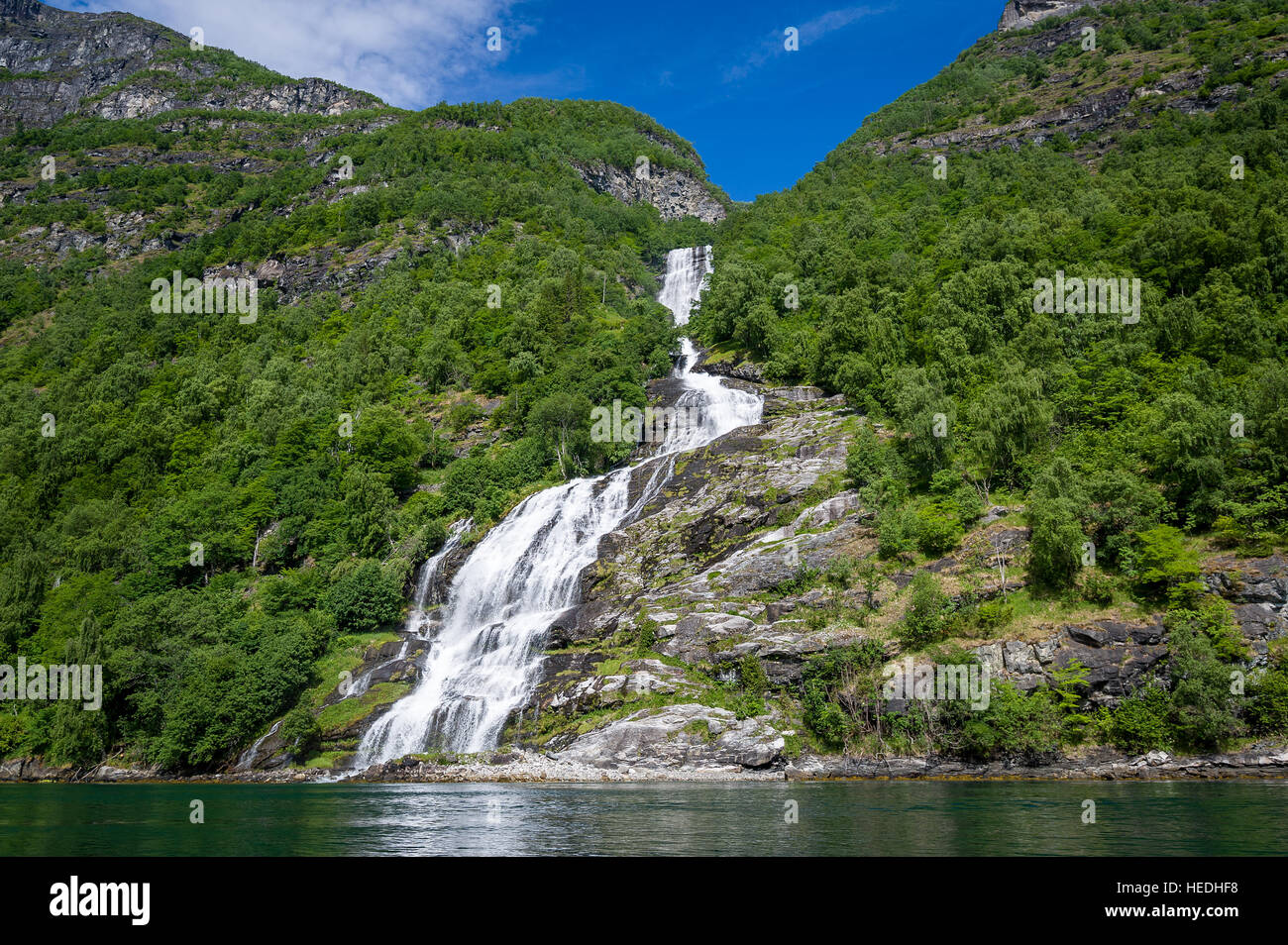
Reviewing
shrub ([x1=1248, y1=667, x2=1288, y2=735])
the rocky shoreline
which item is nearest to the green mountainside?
shrub ([x1=1248, y1=667, x2=1288, y2=735])

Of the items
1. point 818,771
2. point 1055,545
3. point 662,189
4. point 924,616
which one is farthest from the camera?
point 662,189

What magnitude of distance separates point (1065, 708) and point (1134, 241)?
54.1 metres

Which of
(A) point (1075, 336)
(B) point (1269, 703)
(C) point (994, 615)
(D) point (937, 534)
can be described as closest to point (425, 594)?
(D) point (937, 534)

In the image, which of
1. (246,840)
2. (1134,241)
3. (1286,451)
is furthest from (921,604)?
(1134,241)

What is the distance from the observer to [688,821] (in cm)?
2294

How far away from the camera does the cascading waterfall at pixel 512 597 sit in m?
48.8

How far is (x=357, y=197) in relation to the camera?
145 m

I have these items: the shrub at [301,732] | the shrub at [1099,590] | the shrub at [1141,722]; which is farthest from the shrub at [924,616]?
the shrub at [301,732]

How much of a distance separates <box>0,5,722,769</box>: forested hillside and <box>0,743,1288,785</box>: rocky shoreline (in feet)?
28.7

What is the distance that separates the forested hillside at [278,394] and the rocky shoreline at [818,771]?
8.74 m

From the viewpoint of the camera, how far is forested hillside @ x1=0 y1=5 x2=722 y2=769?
59844 millimetres

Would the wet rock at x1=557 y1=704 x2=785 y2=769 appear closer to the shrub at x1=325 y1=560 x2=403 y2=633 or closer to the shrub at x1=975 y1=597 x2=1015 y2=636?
the shrub at x1=975 y1=597 x2=1015 y2=636

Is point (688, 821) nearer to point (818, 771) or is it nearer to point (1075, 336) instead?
point (818, 771)

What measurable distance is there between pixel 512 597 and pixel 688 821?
38.8m
